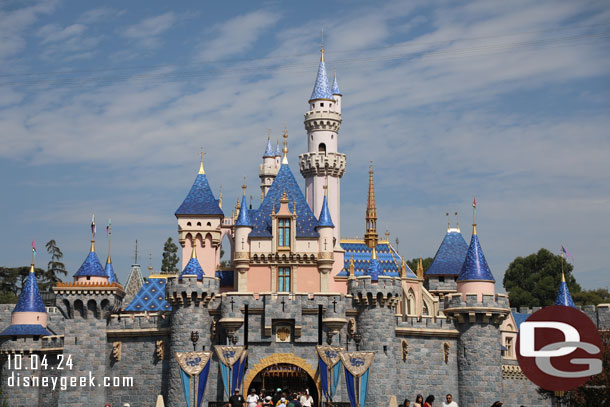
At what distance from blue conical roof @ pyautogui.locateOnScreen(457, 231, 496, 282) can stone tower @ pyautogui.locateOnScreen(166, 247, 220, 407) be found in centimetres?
1176

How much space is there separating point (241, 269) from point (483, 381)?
13.3 meters

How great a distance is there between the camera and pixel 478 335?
44.0 m

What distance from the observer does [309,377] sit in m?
43.0

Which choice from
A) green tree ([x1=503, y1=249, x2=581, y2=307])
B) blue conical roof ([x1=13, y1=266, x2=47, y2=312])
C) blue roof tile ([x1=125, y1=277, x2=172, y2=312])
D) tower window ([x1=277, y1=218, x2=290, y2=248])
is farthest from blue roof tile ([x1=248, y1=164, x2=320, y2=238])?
green tree ([x1=503, y1=249, x2=581, y2=307])

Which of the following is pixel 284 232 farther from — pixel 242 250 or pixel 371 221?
pixel 371 221

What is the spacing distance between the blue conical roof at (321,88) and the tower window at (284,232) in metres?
10.9

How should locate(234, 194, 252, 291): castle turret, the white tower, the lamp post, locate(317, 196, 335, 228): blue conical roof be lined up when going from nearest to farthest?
the lamp post < locate(234, 194, 252, 291): castle turret < locate(317, 196, 335, 228): blue conical roof < the white tower

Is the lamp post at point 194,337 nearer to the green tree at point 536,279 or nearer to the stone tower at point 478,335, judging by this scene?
the stone tower at point 478,335

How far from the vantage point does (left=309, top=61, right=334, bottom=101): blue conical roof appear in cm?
5725

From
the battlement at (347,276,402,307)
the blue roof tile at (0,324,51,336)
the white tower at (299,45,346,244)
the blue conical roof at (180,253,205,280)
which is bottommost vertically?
the blue roof tile at (0,324,51,336)

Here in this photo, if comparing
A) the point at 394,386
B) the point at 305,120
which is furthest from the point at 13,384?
the point at 305,120

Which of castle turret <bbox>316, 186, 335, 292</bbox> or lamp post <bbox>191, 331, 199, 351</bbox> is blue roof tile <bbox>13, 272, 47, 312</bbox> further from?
castle turret <bbox>316, 186, 335, 292</bbox>

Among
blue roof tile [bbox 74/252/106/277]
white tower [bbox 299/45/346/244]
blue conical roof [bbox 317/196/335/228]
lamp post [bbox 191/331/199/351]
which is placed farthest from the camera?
white tower [bbox 299/45/346/244]

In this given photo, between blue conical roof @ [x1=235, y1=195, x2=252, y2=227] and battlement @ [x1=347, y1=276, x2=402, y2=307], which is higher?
blue conical roof @ [x1=235, y1=195, x2=252, y2=227]
